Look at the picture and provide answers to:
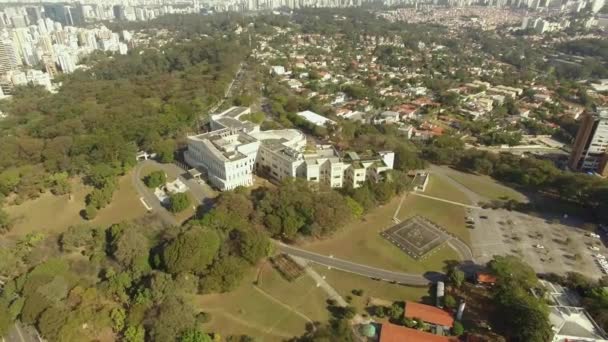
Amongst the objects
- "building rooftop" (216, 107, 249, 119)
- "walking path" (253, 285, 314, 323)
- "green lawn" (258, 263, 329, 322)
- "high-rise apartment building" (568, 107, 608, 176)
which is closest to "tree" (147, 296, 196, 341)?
"walking path" (253, 285, 314, 323)

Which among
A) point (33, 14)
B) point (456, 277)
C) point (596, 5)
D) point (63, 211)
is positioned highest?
point (596, 5)

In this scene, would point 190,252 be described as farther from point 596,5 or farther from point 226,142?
point 596,5

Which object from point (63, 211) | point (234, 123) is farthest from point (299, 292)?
point (234, 123)

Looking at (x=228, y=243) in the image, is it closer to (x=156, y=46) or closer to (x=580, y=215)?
(x=580, y=215)

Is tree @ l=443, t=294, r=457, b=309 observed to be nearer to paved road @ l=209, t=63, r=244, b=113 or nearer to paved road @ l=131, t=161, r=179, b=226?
paved road @ l=131, t=161, r=179, b=226

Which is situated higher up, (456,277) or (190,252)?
(190,252)

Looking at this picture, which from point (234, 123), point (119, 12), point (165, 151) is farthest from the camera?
point (119, 12)
